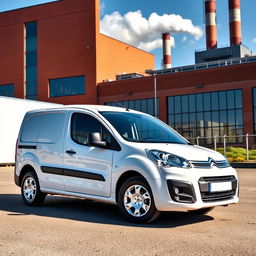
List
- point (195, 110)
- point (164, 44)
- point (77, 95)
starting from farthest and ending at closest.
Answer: point (164, 44), point (77, 95), point (195, 110)

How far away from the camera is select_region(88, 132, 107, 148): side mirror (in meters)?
6.40

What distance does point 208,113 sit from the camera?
4206 cm

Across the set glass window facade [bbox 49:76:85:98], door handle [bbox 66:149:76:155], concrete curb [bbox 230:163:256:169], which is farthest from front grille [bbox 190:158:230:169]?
glass window facade [bbox 49:76:85:98]

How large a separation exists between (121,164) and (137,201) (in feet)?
1.99

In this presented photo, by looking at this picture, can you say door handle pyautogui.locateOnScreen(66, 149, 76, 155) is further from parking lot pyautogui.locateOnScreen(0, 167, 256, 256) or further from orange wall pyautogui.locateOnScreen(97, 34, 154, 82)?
orange wall pyautogui.locateOnScreen(97, 34, 154, 82)

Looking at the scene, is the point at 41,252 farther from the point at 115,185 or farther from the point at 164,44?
the point at 164,44

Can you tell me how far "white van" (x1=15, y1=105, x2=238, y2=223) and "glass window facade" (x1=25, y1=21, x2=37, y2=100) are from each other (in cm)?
4378

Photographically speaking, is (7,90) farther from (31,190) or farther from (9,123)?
(31,190)

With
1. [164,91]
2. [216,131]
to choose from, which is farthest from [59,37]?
[216,131]

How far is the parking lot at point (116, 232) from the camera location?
4.56 metres

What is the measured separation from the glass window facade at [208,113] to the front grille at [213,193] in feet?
114

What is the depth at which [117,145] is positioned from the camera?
6.39 m

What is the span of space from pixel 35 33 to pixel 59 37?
378 centimetres

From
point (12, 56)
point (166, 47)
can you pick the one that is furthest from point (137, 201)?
point (166, 47)
